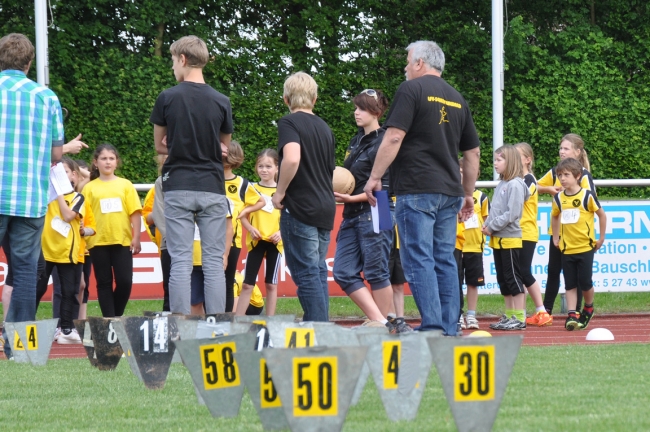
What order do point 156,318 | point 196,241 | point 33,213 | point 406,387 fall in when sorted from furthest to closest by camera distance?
point 196,241 < point 33,213 < point 156,318 < point 406,387

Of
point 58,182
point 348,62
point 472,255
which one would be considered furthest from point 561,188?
point 348,62

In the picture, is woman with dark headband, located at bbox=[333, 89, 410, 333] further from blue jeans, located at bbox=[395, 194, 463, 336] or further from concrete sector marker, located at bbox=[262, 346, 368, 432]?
concrete sector marker, located at bbox=[262, 346, 368, 432]

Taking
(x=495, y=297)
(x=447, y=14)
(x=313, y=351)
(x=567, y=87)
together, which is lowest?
(x=495, y=297)

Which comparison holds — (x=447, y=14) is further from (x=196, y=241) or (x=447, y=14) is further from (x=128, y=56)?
(x=196, y=241)

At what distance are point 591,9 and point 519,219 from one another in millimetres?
13595

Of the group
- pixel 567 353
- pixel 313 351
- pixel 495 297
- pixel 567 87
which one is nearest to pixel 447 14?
pixel 567 87

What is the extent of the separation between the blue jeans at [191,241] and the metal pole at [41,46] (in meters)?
6.72

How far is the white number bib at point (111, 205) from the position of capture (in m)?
9.70

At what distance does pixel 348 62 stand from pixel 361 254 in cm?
1383

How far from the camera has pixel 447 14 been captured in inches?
873

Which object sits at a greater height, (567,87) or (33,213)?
(567,87)

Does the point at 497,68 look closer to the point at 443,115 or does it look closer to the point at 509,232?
the point at 509,232

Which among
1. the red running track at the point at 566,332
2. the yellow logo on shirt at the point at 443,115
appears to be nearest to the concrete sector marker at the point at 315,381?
the yellow logo on shirt at the point at 443,115

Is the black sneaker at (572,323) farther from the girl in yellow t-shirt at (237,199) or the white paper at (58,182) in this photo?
the white paper at (58,182)
